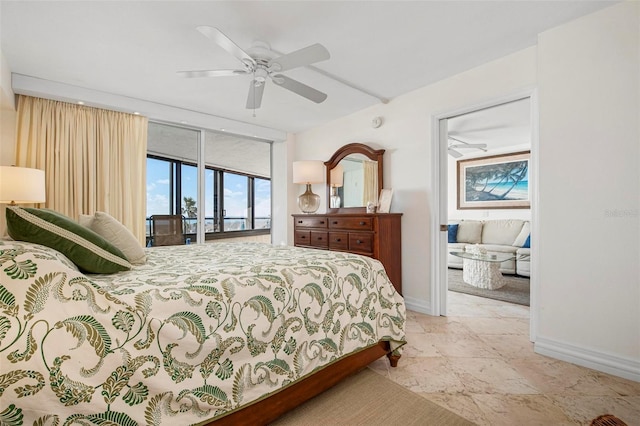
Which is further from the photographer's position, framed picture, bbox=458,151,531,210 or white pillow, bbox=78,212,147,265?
framed picture, bbox=458,151,531,210

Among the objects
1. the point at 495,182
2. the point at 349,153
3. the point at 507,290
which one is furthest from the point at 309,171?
the point at 495,182

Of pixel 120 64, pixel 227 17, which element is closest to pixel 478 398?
pixel 227 17

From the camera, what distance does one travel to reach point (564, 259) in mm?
2123

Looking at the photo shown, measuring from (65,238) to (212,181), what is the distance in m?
3.26

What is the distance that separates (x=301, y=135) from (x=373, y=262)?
3462mm

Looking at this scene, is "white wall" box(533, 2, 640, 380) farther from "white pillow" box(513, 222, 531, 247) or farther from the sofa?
"white pillow" box(513, 222, 531, 247)

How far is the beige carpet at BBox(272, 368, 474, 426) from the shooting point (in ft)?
4.80

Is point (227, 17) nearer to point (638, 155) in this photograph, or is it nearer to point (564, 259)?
point (638, 155)

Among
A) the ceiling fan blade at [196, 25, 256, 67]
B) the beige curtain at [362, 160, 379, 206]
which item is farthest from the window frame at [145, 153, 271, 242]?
the ceiling fan blade at [196, 25, 256, 67]

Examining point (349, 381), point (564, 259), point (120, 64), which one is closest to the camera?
point (349, 381)

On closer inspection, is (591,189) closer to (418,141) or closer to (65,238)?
(418,141)

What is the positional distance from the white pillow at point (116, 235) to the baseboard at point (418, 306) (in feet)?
8.83

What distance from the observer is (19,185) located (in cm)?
251

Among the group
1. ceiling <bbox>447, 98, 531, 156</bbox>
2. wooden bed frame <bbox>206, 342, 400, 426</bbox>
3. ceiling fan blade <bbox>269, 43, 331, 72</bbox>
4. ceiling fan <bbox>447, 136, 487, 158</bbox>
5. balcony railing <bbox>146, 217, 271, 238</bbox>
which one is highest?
ceiling <bbox>447, 98, 531, 156</bbox>
